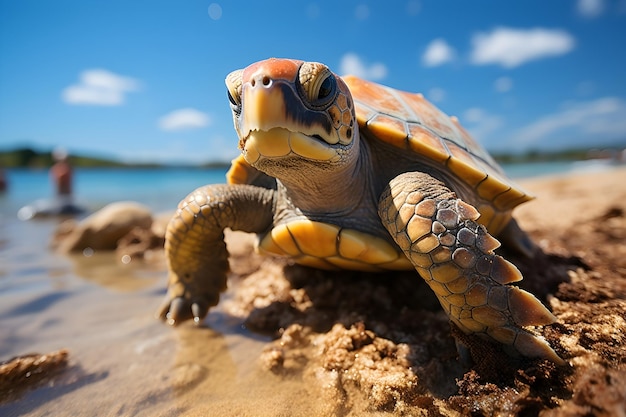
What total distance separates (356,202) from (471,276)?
91 centimetres

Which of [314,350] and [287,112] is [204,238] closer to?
[314,350]

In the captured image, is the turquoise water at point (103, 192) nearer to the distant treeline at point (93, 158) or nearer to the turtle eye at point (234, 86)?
the distant treeline at point (93, 158)

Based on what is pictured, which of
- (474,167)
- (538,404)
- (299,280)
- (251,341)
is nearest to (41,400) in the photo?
(251,341)

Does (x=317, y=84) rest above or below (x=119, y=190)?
above

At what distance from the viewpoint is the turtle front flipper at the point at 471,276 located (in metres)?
1.53

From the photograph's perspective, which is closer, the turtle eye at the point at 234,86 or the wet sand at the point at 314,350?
the wet sand at the point at 314,350

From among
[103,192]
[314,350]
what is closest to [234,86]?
[314,350]

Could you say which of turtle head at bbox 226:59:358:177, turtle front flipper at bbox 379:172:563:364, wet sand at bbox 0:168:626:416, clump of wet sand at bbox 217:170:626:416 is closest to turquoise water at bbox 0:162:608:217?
wet sand at bbox 0:168:626:416

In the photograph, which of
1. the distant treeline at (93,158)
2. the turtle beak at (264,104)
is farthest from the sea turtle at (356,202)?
the distant treeline at (93,158)

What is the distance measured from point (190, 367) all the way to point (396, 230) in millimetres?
1348

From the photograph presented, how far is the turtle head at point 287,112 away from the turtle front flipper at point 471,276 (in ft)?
1.86

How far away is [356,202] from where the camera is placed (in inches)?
90.1

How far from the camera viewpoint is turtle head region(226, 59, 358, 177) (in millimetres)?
1518

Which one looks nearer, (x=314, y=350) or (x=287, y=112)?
(x=287, y=112)
